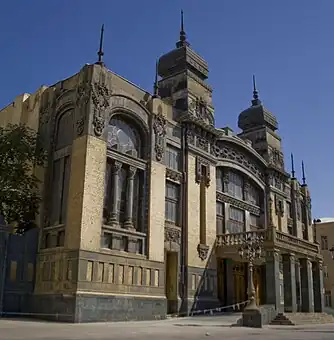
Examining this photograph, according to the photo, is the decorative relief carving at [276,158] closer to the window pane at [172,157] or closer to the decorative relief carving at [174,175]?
the window pane at [172,157]

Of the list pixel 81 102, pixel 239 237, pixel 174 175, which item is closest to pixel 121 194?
pixel 174 175

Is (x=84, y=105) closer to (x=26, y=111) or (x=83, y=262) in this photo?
(x=26, y=111)

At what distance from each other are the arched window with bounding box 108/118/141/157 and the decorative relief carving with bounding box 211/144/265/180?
6.70 meters

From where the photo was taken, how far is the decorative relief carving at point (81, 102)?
71.5ft

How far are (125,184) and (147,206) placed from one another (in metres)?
1.60

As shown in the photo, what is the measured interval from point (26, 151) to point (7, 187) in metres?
2.03

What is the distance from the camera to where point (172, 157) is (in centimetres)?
2684

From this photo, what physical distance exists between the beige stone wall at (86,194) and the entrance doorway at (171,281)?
6.08 m

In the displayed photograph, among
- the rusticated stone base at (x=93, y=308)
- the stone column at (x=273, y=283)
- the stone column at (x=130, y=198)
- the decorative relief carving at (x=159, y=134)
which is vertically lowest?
the rusticated stone base at (x=93, y=308)

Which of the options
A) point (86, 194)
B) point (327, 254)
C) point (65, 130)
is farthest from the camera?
point (327, 254)

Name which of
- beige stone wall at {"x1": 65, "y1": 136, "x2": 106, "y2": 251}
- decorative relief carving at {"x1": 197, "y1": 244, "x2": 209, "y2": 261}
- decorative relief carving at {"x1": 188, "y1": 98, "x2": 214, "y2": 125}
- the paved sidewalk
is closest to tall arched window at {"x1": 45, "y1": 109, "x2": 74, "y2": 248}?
beige stone wall at {"x1": 65, "y1": 136, "x2": 106, "y2": 251}

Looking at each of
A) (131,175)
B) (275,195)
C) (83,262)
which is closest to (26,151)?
(131,175)

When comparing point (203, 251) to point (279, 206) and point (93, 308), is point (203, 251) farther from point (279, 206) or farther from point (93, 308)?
point (279, 206)

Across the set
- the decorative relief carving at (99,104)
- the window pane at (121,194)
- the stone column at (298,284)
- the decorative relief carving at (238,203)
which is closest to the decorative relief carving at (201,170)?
the decorative relief carving at (238,203)
